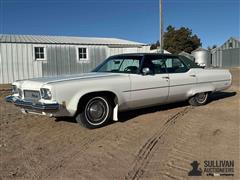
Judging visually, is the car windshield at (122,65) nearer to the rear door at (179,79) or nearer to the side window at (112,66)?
the side window at (112,66)

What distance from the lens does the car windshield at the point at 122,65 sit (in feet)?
21.7

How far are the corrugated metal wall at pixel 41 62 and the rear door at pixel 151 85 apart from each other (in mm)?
14188

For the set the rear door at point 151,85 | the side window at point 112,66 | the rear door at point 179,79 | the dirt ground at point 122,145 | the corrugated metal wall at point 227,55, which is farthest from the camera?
the corrugated metal wall at point 227,55

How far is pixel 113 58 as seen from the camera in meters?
7.29

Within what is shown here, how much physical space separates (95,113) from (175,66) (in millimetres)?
2593

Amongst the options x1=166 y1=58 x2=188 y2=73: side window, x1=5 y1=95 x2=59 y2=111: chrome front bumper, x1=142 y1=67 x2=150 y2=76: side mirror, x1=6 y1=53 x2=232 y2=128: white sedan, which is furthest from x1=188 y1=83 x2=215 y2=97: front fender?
x1=5 y1=95 x2=59 y2=111: chrome front bumper

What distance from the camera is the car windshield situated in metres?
6.63

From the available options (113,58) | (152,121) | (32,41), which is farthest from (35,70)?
(152,121)

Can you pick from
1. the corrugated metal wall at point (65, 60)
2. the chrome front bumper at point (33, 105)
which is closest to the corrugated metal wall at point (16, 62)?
the corrugated metal wall at point (65, 60)

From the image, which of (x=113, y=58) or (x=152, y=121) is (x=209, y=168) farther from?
(x=113, y=58)

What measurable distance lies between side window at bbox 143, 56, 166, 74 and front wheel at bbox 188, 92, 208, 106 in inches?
55.1

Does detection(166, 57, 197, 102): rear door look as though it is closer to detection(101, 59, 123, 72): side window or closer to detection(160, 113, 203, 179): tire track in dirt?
detection(101, 59, 123, 72): side window

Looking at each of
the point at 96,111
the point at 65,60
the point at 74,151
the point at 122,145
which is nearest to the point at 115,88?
the point at 96,111

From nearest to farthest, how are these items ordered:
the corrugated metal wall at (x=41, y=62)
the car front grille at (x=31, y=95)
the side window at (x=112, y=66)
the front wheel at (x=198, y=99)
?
the car front grille at (x=31, y=95) < the side window at (x=112, y=66) < the front wheel at (x=198, y=99) < the corrugated metal wall at (x=41, y=62)
